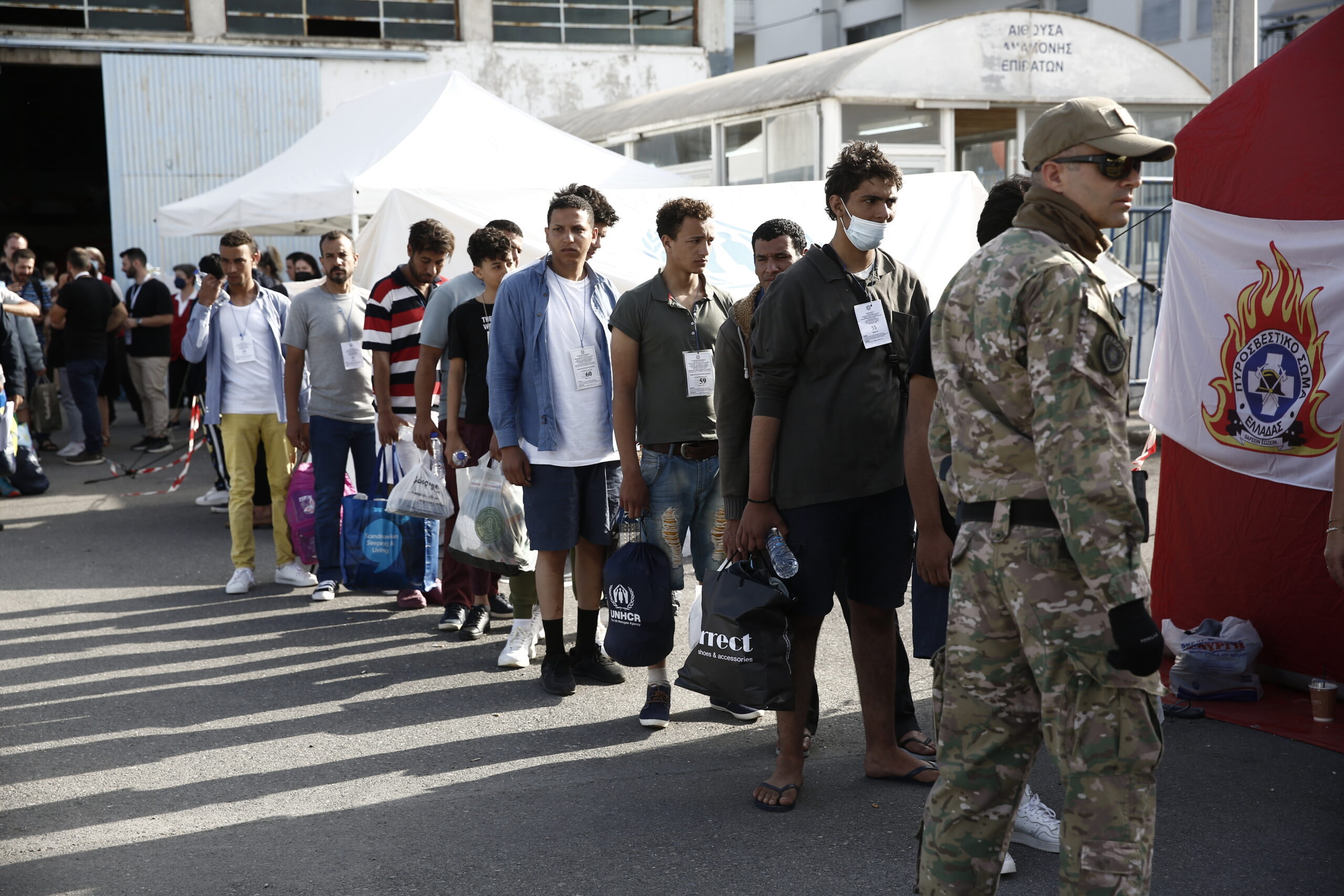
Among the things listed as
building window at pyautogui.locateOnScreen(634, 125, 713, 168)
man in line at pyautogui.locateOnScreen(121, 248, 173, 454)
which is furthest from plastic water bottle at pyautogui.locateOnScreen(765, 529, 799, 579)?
man in line at pyautogui.locateOnScreen(121, 248, 173, 454)

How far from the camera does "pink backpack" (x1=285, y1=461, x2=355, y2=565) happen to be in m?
7.35

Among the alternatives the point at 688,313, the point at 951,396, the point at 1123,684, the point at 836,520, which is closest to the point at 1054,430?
the point at 951,396

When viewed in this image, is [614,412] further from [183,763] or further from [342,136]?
[342,136]

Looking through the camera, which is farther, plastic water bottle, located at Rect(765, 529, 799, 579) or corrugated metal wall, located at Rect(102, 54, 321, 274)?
corrugated metal wall, located at Rect(102, 54, 321, 274)

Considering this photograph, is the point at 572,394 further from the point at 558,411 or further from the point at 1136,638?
the point at 1136,638

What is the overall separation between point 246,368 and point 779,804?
455cm

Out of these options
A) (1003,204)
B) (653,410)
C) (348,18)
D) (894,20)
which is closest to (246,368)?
(653,410)

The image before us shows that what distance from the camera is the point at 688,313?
4945mm

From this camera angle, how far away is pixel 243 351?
7.20 m

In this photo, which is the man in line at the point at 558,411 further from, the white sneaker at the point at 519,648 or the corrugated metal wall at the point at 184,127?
the corrugated metal wall at the point at 184,127

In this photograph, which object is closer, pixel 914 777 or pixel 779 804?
pixel 779 804

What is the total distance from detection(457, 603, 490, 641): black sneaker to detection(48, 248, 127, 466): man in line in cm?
825

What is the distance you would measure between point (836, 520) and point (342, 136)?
944 cm

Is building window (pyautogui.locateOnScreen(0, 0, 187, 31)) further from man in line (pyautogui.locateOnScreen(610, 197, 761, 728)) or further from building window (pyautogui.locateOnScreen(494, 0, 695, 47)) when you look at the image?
man in line (pyautogui.locateOnScreen(610, 197, 761, 728))
